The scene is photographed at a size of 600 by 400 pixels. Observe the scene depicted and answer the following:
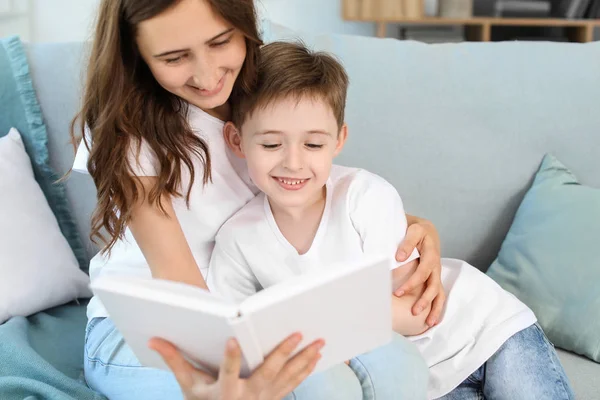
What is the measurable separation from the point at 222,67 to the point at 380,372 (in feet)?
1.69

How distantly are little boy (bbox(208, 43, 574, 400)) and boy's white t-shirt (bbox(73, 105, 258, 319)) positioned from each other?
27mm

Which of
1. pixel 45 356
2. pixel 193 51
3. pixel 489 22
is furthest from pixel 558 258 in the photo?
pixel 489 22

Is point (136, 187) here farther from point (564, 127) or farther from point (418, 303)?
point (564, 127)

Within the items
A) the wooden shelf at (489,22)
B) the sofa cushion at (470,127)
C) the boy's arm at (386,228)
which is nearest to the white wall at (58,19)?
the wooden shelf at (489,22)

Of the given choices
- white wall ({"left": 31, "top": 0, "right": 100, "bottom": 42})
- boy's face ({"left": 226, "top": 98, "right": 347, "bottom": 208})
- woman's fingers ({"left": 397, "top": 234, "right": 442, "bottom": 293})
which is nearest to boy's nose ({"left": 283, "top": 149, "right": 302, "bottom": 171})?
boy's face ({"left": 226, "top": 98, "right": 347, "bottom": 208})

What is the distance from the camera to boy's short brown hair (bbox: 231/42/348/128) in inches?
46.1

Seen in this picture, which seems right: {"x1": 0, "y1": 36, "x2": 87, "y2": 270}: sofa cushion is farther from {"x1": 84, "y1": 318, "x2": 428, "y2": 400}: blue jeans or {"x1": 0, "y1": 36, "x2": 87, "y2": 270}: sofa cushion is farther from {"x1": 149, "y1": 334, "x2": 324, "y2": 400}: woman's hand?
{"x1": 149, "y1": 334, "x2": 324, "y2": 400}: woman's hand

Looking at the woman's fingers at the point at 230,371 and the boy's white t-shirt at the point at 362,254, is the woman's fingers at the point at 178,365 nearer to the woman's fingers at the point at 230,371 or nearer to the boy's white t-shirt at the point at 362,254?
the woman's fingers at the point at 230,371

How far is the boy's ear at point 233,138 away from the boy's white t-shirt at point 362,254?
0.10 m

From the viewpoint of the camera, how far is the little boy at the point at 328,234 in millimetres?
1169

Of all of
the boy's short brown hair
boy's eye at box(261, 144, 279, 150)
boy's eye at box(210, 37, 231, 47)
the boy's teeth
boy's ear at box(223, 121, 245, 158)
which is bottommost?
the boy's teeth

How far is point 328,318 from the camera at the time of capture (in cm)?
84

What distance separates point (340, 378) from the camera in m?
1.04

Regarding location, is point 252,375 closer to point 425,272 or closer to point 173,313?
point 173,313
